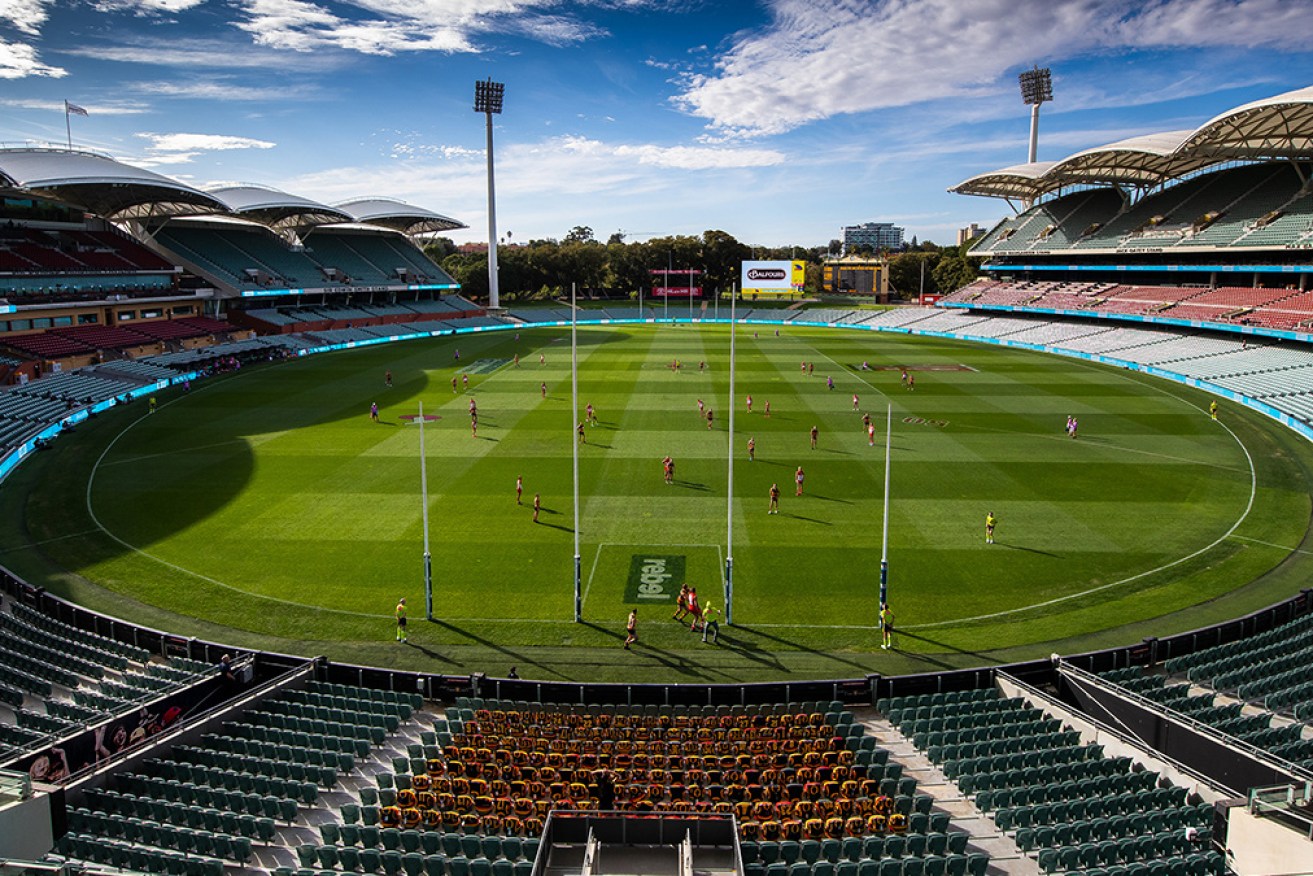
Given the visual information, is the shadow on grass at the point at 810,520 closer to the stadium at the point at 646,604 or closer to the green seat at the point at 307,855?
the stadium at the point at 646,604

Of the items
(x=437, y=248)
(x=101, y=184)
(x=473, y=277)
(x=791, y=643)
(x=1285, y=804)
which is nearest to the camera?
(x=1285, y=804)

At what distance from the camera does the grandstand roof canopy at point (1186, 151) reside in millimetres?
62594

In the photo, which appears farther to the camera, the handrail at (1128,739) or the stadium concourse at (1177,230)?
the stadium concourse at (1177,230)

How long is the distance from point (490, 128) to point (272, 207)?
49.5m

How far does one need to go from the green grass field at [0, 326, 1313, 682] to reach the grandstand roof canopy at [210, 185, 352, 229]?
3624cm

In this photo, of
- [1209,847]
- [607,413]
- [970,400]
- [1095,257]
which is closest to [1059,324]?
[1095,257]

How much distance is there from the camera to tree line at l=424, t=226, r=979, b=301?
14512 cm

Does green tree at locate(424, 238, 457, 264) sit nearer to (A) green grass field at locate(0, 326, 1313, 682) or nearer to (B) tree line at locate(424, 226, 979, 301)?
(B) tree line at locate(424, 226, 979, 301)

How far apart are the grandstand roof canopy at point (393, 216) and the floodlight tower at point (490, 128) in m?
9.29

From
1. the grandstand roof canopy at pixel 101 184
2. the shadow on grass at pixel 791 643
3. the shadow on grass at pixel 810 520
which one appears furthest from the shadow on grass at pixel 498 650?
the grandstand roof canopy at pixel 101 184

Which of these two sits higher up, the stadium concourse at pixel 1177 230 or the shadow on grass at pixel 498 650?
the stadium concourse at pixel 1177 230

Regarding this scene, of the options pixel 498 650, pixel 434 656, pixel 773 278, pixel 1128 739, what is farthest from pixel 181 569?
pixel 773 278

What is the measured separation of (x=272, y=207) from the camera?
281 feet

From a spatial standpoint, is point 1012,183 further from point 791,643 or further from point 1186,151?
point 791,643
